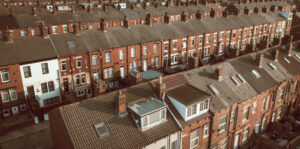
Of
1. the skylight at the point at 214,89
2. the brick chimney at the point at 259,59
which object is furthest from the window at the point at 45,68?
the brick chimney at the point at 259,59

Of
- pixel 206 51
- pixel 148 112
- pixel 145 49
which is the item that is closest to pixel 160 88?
pixel 148 112

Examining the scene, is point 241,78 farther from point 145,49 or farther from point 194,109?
point 145,49

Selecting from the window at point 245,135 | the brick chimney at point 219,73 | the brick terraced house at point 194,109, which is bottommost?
the window at point 245,135

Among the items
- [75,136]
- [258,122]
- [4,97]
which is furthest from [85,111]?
[258,122]

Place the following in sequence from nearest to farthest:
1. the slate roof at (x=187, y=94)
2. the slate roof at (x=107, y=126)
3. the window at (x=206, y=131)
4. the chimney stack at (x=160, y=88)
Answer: the slate roof at (x=107, y=126)
the slate roof at (x=187, y=94)
the chimney stack at (x=160, y=88)
the window at (x=206, y=131)

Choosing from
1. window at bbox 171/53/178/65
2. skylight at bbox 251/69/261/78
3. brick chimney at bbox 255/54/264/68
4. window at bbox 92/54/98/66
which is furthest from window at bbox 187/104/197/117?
window at bbox 171/53/178/65

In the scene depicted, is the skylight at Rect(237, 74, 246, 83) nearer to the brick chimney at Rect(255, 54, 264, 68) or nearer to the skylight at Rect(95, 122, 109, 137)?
the brick chimney at Rect(255, 54, 264, 68)

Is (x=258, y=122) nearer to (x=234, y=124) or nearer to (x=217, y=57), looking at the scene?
(x=234, y=124)

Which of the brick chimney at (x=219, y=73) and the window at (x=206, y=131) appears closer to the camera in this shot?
the window at (x=206, y=131)

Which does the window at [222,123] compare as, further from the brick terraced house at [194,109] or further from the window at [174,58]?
the window at [174,58]
